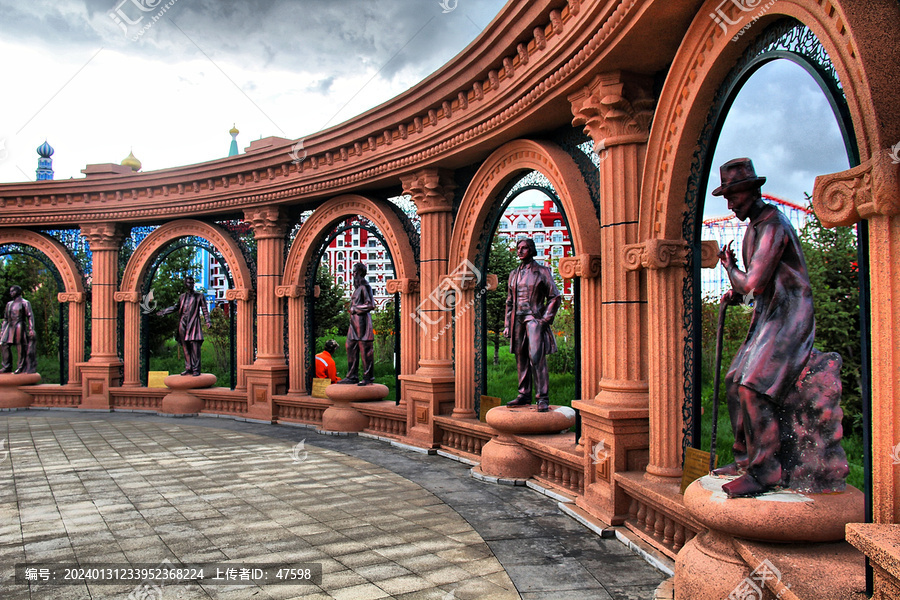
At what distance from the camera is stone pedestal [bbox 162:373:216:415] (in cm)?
1337

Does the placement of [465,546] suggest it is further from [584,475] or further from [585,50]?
[585,50]

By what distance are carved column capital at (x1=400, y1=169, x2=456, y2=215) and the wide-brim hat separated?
19.5ft

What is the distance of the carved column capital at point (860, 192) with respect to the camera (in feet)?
9.05

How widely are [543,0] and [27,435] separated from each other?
10.6 metres

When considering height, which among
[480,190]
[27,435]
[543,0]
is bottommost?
→ [27,435]

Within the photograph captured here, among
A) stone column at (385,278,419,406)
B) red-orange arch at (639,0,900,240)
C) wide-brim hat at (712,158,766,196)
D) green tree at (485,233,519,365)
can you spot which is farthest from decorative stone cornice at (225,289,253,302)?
wide-brim hat at (712,158,766,196)

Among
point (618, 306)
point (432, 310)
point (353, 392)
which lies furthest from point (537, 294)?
point (353, 392)

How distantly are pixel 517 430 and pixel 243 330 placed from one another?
774 cm

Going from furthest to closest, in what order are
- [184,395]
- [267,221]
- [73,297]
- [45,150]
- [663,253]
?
1. [45,150]
2. [73,297]
3. [184,395]
4. [267,221]
5. [663,253]

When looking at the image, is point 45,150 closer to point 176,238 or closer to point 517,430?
point 176,238

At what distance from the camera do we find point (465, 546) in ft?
→ 17.1

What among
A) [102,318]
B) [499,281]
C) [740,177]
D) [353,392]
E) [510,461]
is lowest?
[510,461]

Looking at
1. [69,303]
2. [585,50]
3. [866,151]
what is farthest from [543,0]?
[69,303]

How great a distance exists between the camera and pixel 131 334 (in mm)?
14312
